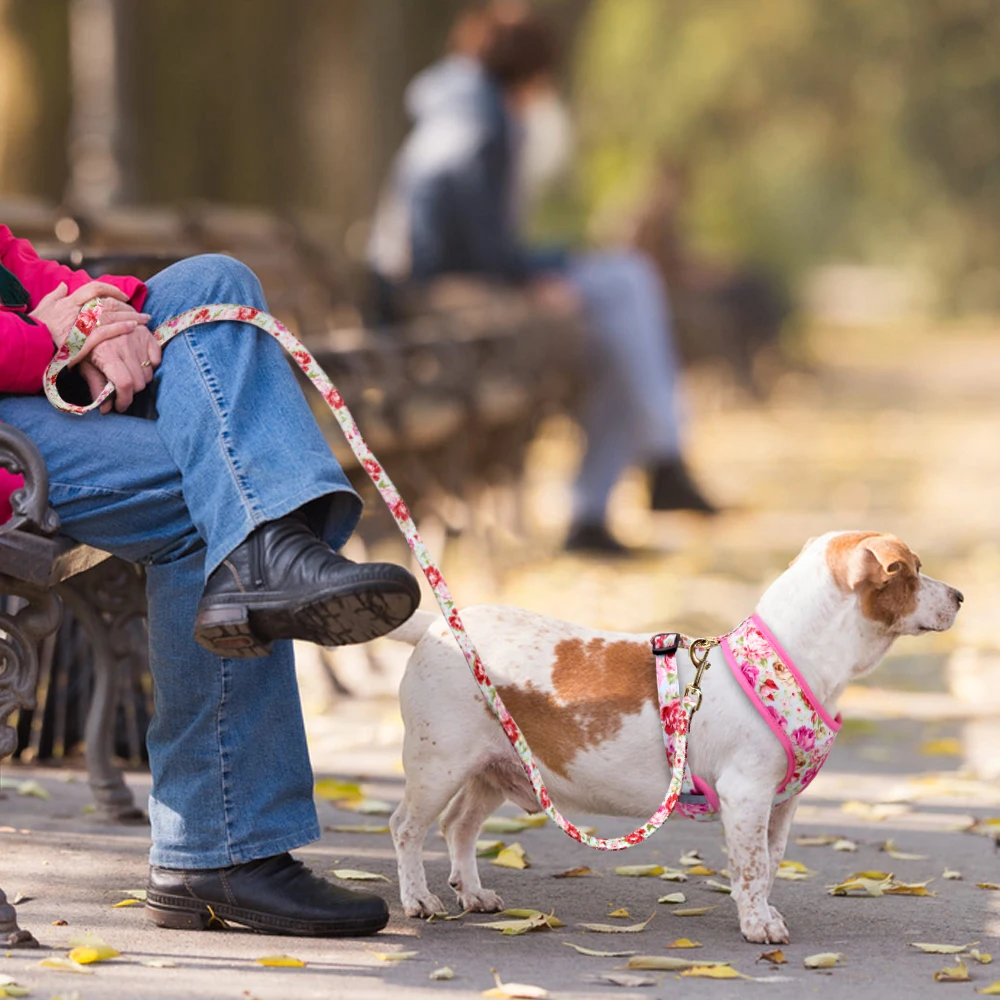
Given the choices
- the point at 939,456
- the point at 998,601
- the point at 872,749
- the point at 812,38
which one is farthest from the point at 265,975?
the point at 812,38

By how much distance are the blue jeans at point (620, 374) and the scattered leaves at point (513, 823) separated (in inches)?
210

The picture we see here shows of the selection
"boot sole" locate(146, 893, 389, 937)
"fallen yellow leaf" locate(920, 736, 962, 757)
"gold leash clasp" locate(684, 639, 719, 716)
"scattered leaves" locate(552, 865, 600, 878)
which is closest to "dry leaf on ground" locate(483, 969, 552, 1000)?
"boot sole" locate(146, 893, 389, 937)

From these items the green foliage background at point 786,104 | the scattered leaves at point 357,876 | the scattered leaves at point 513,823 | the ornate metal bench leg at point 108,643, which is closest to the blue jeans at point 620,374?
the scattered leaves at point 513,823

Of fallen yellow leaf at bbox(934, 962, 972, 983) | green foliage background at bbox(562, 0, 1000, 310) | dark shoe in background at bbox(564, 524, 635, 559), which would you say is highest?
green foliage background at bbox(562, 0, 1000, 310)

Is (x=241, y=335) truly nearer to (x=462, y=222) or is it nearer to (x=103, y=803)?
(x=103, y=803)

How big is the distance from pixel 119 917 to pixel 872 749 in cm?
280

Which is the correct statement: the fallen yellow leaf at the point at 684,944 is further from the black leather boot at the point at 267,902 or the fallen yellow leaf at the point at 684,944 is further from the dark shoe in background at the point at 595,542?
the dark shoe in background at the point at 595,542

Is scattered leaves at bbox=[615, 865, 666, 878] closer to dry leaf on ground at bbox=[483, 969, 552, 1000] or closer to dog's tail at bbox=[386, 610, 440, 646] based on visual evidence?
dog's tail at bbox=[386, 610, 440, 646]

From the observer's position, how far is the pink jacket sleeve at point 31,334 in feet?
11.5

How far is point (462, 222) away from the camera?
9.65 meters

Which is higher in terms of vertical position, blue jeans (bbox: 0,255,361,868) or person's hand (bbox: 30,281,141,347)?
person's hand (bbox: 30,281,141,347)

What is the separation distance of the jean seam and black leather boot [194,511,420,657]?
0.05 m

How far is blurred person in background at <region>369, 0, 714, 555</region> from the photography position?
9586 millimetres

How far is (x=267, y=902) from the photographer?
3.49m
